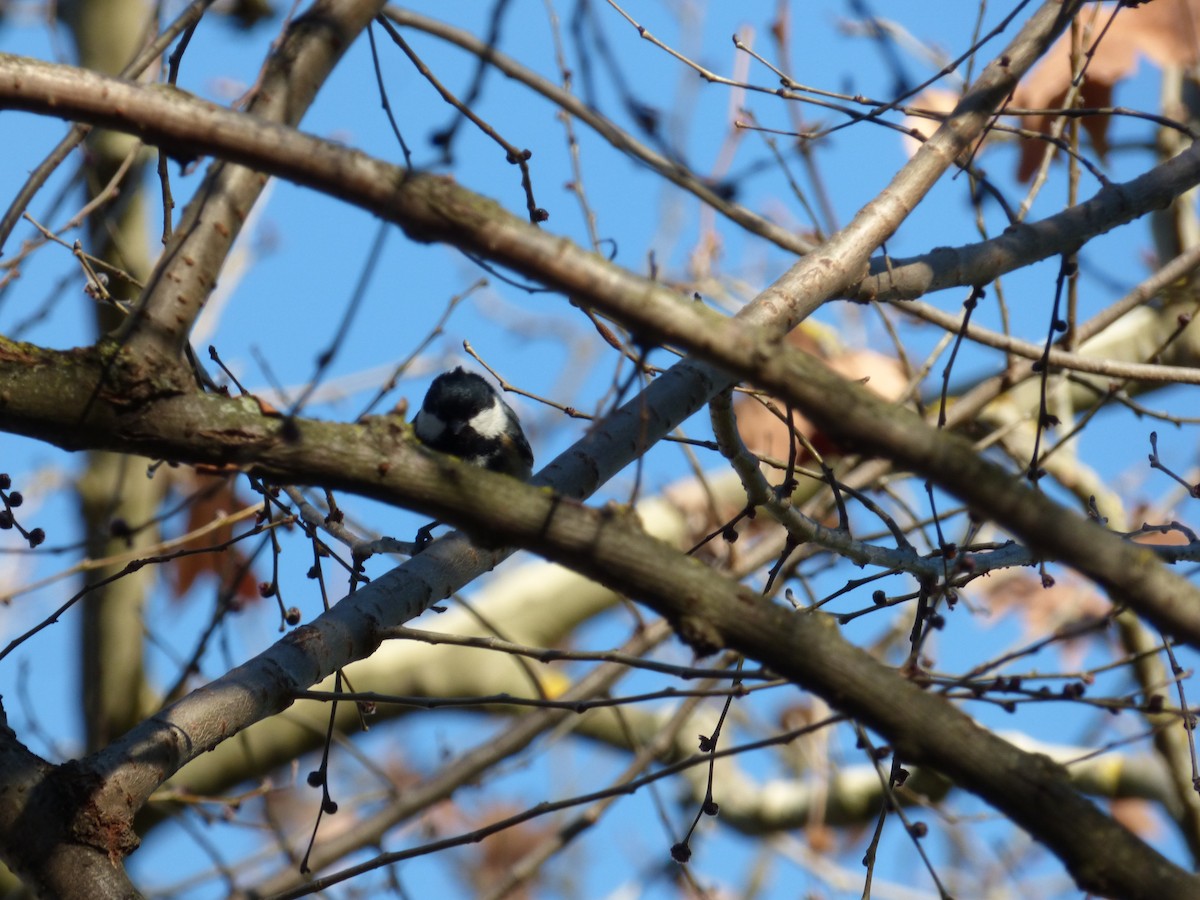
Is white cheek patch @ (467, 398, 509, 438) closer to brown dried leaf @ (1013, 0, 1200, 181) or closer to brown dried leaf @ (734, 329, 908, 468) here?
brown dried leaf @ (734, 329, 908, 468)

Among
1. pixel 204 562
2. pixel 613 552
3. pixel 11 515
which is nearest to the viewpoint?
pixel 613 552

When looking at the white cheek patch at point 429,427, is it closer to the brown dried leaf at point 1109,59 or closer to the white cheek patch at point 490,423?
the white cheek patch at point 490,423

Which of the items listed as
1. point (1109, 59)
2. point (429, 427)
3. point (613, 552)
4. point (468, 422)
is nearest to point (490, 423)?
point (468, 422)

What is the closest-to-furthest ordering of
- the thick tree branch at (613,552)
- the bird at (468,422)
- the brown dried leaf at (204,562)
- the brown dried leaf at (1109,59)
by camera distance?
the thick tree branch at (613,552) → the brown dried leaf at (1109,59) → the bird at (468,422) → the brown dried leaf at (204,562)

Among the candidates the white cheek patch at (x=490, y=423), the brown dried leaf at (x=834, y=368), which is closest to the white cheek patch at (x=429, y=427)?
the white cheek patch at (x=490, y=423)

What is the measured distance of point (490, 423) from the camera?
16.1 ft

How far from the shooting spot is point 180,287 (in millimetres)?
1704

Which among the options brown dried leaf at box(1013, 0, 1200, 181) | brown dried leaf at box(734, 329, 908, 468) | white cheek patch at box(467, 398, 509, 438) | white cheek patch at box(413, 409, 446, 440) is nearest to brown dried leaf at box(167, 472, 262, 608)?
white cheek patch at box(413, 409, 446, 440)

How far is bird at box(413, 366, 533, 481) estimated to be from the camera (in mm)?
4711

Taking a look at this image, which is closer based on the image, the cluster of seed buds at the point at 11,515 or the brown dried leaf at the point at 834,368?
the cluster of seed buds at the point at 11,515

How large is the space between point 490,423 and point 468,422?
0.33 feet

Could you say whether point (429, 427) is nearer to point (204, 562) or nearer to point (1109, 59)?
point (204, 562)

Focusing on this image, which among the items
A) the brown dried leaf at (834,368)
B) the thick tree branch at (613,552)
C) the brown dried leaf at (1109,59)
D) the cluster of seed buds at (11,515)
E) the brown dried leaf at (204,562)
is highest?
the brown dried leaf at (1109,59)

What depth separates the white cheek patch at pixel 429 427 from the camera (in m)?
4.91
